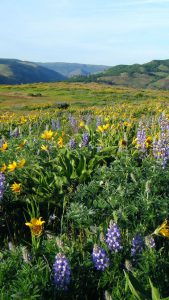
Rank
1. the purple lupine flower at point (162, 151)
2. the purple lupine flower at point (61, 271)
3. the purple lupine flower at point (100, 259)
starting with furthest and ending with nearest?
the purple lupine flower at point (162, 151) → the purple lupine flower at point (100, 259) → the purple lupine flower at point (61, 271)

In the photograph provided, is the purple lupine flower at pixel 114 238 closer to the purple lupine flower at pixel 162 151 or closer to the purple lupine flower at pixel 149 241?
the purple lupine flower at pixel 149 241

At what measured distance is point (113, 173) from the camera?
4543 mm

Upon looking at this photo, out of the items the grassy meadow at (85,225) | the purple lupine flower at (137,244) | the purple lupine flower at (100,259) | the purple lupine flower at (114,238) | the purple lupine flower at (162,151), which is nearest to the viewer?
the grassy meadow at (85,225)

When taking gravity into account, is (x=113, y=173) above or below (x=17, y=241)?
above

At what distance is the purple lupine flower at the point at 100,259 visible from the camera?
287 centimetres

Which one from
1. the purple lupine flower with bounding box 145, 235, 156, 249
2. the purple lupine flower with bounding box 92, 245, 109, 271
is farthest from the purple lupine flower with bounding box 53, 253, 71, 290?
the purple lupine flower with bounding box 145, 235, 156, 249

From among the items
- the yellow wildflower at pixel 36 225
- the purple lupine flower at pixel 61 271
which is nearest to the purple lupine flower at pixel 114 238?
the purple lupine flower at pixel 61 271

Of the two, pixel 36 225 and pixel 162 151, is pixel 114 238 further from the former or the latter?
pixel 162 151

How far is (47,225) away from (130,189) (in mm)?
972

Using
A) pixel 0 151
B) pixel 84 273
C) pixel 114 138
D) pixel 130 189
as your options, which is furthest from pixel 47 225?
pixel 114 138

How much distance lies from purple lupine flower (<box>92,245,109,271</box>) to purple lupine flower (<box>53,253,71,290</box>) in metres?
0.26

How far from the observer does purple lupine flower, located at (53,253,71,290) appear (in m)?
2.65

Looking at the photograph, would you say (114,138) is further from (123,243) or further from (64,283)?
(64,283)

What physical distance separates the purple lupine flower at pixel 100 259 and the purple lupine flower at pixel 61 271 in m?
0.26
